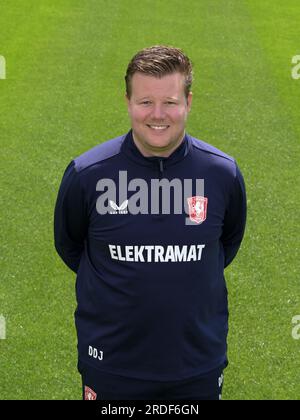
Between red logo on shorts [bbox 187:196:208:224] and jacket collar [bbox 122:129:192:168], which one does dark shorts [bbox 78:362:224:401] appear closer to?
red logo on shorts [bbox 187:196:208:224]

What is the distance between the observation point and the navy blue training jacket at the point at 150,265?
9.65ft

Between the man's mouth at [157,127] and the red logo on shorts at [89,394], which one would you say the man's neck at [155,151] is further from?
the red logo on shorts at [89,394]

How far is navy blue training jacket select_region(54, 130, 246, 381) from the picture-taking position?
2941mm

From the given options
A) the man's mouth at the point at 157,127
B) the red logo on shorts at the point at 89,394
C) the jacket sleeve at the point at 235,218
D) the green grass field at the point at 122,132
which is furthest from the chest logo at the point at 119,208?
the green grass field at the point at 122,132

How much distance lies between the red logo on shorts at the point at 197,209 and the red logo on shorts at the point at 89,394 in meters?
0.90

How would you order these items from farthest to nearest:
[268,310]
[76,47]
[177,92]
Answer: [76,47] → [268,310] → [177,92]

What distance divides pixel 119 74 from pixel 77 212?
26.1 feet

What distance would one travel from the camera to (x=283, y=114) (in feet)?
31.7

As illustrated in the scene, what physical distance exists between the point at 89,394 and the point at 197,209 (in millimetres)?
973

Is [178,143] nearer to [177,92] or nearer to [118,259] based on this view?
[177,92]

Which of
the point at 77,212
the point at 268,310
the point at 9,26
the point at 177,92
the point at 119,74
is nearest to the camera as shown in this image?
the point at 177,92

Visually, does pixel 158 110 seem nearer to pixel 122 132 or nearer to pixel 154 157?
pixel 154 157

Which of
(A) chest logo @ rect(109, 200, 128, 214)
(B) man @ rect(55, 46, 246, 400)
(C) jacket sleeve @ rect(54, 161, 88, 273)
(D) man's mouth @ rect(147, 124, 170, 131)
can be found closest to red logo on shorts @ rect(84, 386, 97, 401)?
(B) man @ rect(55, 46, 246, 400)
